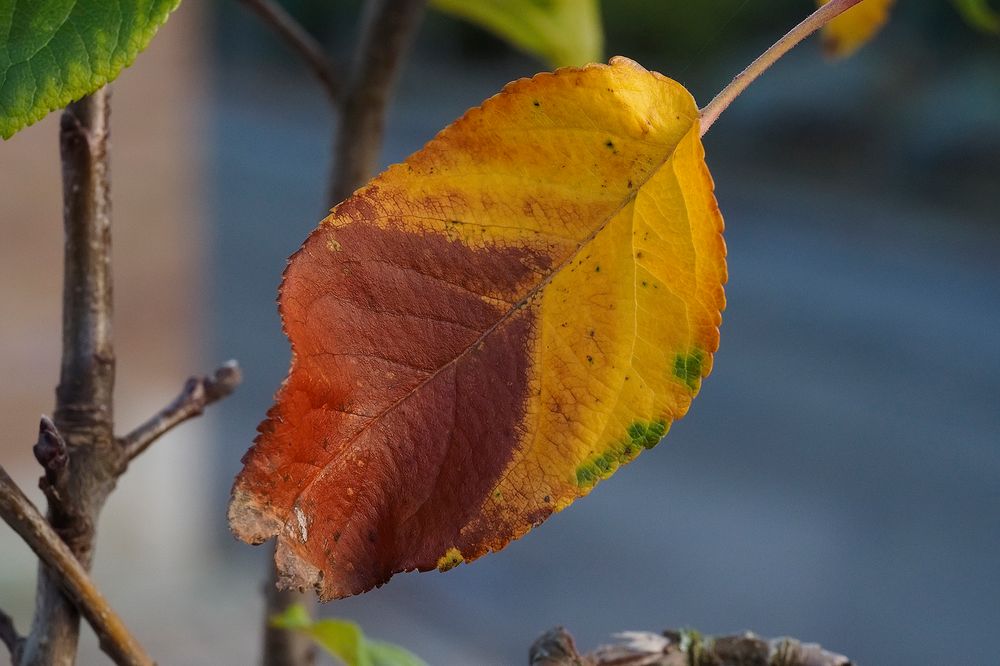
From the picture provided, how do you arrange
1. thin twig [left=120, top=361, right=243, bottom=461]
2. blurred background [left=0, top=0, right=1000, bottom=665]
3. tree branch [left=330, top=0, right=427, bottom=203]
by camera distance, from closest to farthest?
thin twig [left=120, top=361, right=243, bottom=461], tree branch [left=330, top=0, right=427, bottom=203], blurred background [left=0, top=0, right=1000, bottom=665]

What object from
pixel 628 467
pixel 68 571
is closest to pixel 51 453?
pixel 68 571

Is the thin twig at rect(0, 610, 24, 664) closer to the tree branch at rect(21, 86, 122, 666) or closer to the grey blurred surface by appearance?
the tree branch at rect(21, 86, 122, 666)

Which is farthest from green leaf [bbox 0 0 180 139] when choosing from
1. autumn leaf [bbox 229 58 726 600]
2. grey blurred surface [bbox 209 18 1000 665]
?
grey blurred surface [bbox 209 18 1000 665]

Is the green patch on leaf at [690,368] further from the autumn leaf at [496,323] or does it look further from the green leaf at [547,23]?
the green leaf at [547,23]

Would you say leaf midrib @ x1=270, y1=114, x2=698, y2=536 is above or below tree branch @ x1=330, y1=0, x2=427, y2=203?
below

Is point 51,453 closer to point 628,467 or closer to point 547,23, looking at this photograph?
point 547,23

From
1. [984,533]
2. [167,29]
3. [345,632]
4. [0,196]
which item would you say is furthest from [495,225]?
[984,533]
